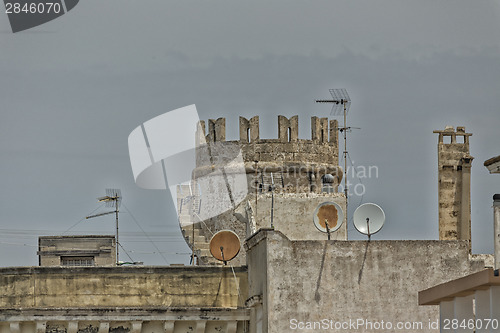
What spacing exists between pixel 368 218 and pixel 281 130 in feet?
71.1

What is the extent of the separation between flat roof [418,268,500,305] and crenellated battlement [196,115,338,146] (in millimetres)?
28017

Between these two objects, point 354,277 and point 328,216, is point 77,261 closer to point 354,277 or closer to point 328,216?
point 328,216

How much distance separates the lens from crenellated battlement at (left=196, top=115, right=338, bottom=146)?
55.4m

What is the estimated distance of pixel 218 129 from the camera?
56.2 m

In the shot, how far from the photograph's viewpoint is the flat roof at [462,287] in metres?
23.6

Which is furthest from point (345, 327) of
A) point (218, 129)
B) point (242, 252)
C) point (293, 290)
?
point (218, 129)

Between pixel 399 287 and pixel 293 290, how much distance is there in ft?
6.86

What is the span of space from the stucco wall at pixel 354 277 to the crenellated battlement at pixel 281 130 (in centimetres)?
2186

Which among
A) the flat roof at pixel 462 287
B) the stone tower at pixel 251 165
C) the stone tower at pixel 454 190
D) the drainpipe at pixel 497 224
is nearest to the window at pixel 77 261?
the stone tower at pixel 251 165

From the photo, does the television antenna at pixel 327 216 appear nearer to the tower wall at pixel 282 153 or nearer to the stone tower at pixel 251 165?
the stone tower at pixel 251 165

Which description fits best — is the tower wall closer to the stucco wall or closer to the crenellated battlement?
the crenellated battlement

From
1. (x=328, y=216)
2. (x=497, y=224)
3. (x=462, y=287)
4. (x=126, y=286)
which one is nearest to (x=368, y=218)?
(x=328, y=216)

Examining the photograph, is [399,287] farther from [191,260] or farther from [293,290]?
[191,260]

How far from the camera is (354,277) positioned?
110ft
